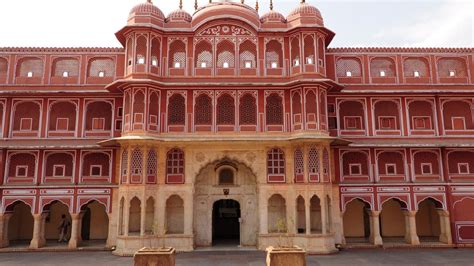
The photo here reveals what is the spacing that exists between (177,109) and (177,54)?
3550 millimetres

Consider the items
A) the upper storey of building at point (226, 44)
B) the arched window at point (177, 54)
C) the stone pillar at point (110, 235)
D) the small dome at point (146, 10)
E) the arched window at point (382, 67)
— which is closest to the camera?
the stone pillar at point (110, 235)

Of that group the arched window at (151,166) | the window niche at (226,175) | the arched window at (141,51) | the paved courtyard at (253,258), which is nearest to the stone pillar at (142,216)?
the arched window at (151,166)

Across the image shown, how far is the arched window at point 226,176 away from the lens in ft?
77.0

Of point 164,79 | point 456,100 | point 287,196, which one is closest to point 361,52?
point 456,100

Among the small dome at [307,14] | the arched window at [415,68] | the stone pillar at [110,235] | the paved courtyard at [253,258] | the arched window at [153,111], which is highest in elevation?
the small dome at [307,14]

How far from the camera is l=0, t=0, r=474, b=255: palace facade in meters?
21.8

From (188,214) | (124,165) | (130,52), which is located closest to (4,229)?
(124,165)

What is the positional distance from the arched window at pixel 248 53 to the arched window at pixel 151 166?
776 centimetres

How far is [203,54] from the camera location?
2377cm

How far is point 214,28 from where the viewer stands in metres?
23.8

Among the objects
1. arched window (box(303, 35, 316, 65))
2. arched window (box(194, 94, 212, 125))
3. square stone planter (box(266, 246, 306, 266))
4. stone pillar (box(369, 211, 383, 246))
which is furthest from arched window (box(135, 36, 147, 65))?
stone pillar (box(369, 211, 383, 246))

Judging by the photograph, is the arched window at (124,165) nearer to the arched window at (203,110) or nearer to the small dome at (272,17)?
the arched window at (203,110)

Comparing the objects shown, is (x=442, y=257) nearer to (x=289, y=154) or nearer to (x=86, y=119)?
(x=289, y=154)

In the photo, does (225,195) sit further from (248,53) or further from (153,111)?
(248,53)
